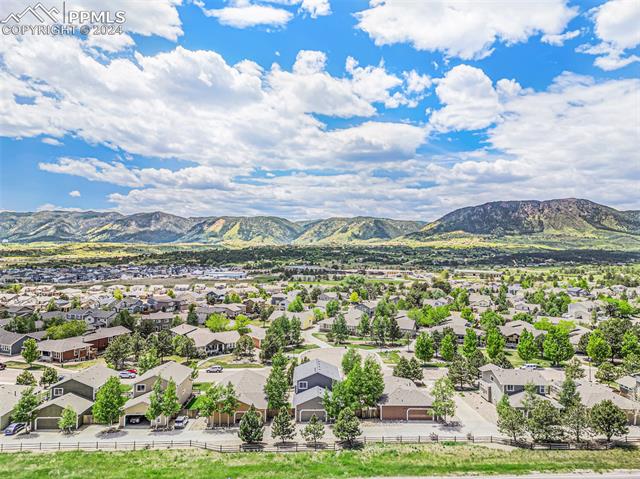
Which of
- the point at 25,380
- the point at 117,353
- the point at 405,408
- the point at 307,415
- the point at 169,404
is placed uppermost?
the point at 169,404

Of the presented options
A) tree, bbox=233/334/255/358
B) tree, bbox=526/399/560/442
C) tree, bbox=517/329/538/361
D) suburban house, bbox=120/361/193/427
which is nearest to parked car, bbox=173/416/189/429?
suburban house, bbox=120/361/193/427

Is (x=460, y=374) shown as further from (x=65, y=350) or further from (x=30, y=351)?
(x=30, y=351)

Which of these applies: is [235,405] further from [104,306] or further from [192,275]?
[192,275]

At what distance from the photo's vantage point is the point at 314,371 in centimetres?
4300

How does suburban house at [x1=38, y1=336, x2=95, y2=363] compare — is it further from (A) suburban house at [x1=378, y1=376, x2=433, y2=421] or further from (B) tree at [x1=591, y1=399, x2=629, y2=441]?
(B) tree at [x1=591, y1=399, x2=629, y2=441]

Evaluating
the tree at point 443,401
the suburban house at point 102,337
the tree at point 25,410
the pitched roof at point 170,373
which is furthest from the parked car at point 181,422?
the suburban house at point 102,337

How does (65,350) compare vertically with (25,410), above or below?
below

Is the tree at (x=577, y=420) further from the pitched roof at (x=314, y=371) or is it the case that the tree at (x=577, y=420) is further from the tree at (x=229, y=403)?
the tree at (x=229, y=403)

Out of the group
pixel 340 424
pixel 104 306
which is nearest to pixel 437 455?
pixel 340 424

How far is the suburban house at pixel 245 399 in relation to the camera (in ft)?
121

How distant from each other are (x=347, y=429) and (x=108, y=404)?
2070 centimetres

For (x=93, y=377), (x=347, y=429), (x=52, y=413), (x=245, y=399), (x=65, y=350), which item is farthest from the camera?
(x=65, y=350)

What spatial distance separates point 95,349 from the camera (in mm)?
62219

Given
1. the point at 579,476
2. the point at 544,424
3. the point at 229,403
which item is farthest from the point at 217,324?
the point at 579,476
